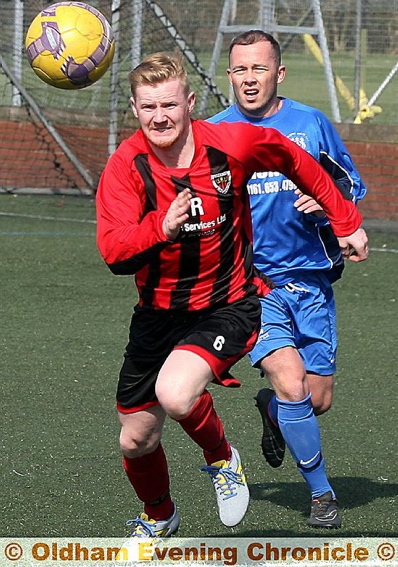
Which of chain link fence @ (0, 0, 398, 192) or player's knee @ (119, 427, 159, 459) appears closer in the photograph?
player's knee @ (119, 427, 159, 459)

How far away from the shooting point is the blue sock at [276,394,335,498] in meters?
4.99

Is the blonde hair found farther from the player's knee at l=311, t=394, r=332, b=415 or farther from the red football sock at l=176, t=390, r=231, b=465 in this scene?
the player's knee at l=311, t=394, r=332, b=415

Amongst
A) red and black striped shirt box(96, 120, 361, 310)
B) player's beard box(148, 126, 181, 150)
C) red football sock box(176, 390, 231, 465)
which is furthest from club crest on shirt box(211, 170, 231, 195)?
red football sock box(176, 390, 231, 465)

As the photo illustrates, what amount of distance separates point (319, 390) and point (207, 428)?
3.75ft

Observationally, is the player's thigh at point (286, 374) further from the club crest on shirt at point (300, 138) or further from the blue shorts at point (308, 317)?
the club crest on shirt at point (300, 138)

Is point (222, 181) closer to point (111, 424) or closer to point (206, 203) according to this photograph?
point (206, 203)

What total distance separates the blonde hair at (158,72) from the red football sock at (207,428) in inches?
44.5

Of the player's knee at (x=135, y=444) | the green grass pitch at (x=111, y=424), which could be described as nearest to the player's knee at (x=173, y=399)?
the player's knee at (x=135, y=444)

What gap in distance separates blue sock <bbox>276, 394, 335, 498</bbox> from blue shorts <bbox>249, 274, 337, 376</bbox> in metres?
0.30

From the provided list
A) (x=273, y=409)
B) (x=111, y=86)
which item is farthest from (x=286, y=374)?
(x=111, y=86)

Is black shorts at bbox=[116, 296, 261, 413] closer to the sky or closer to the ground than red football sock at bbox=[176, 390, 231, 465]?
closer to the sky

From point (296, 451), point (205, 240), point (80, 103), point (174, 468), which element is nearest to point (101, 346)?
point (174, 468)

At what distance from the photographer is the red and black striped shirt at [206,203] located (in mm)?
4289

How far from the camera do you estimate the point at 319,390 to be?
5.36 meters
